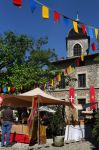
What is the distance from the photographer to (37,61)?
31031 millimetres

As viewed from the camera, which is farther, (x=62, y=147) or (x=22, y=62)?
(x=22, y=62)

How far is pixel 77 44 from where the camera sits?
40312 millimetres

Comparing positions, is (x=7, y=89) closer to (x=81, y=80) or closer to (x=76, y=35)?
(x=81, y=80)

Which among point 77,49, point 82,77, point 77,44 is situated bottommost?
point 82,77

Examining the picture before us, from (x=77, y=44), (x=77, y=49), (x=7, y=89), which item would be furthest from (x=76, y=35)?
(x=7, y=89)

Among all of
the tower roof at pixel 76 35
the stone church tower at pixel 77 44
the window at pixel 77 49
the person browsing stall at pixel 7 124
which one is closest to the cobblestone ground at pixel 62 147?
the person browsing stall at pixel 7 124

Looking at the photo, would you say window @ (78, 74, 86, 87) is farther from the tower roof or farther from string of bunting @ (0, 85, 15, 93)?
the tower roof

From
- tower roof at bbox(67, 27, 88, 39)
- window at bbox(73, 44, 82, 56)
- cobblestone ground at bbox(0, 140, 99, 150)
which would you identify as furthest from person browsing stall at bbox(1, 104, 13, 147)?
tower roof at bbox(67, 27, 88, 39)

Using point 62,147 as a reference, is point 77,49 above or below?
above

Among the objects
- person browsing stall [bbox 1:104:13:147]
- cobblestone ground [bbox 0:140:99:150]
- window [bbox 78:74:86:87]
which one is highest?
window [bbox 78:74:86:87]

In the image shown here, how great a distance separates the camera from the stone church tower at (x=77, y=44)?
39719mm

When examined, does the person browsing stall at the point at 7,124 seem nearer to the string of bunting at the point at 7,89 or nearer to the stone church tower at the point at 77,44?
the string of bunting at the point at 7,89

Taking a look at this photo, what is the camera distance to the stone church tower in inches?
1564

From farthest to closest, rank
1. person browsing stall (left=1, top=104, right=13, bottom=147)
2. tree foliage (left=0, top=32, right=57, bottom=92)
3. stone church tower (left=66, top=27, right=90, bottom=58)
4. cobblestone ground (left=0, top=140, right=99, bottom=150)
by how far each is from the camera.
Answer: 1. stone church tower (left=66, top=27, right=90, bottom=58)
2. tree foliage (left=0, top=32, right=57, bottom=92)
3. person browsing stall (left=1, top=104, right=13, bottom=147)
4. cobblestone ground (left=0, top=140, right=99, bottom=150)
